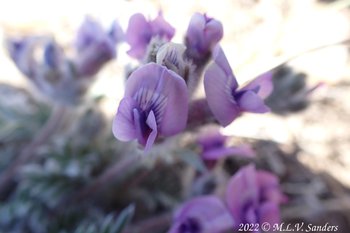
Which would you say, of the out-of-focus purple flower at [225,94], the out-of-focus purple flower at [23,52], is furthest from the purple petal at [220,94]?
the out-of-focus purple flower at [23,52]

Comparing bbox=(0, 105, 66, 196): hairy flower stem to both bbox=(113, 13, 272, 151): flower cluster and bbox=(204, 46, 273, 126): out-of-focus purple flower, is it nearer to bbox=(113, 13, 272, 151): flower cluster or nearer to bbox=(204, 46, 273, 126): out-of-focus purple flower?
bbox=(113, 13, 272, 151): flower cluster

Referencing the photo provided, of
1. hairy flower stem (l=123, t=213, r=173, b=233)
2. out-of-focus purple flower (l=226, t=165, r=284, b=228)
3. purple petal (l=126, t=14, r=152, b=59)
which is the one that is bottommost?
hairy flower stem (l=123, t=213, r=173, b=233)

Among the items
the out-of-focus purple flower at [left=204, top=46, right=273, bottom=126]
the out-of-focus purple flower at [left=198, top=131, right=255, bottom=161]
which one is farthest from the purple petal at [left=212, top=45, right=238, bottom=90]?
the out-of-focus purple flower at [left=198, top=131, right=255, bottom=161]

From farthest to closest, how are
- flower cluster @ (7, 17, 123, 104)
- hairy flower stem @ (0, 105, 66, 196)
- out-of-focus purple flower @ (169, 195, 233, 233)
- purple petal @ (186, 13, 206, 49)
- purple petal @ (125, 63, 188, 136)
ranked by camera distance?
hairy flower stem @ (0, 105, 66, 196) < flower cluster @ (7, 17, 123, 104) < out-of-focus purple flower @ (169, 195, 233, 233) < purple petal @ (186, 13, 206, 49) < purple petal @ (125, 63, 188, 136)

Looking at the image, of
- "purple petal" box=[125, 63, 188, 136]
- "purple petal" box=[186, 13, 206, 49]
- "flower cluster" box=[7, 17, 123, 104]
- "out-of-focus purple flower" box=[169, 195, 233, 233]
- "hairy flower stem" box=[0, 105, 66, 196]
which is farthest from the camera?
"hairy flower stem" box=[0, 105, 66, 196]

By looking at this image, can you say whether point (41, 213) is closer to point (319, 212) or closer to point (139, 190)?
point (139, 190)

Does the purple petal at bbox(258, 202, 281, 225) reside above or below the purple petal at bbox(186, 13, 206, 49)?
below
